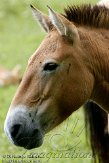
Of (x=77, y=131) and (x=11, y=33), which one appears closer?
(x=77, y=131)

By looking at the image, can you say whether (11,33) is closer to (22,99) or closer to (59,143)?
(59,143)

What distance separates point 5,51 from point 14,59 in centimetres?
111

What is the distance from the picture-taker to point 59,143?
8727mm

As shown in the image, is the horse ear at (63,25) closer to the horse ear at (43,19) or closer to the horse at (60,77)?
the horse at (60,77)

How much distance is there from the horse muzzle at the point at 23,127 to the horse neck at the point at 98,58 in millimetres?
701

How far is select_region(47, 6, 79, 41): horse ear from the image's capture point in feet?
18.0

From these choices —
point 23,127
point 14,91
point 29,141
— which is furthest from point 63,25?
point 14,91

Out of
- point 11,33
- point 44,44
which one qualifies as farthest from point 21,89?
point 11,33

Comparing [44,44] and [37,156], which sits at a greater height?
[44,44]

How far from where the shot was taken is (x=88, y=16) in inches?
233

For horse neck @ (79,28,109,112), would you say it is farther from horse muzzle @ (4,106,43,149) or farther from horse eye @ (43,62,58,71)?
horse muzzle @ (4,106,43,149)

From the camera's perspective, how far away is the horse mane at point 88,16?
5.91m

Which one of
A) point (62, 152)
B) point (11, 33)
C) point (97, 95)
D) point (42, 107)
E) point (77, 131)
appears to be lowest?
point (11, 33)

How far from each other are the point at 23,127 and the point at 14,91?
24.1ft
